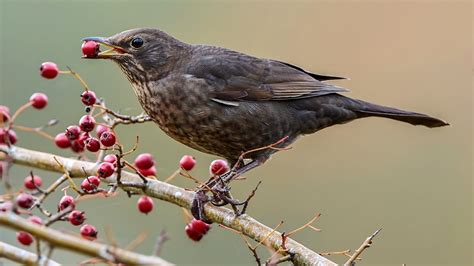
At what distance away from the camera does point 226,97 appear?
4.12m

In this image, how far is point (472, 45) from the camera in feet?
27.8

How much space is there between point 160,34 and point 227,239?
2.05 meters

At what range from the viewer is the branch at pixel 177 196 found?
9.56ft

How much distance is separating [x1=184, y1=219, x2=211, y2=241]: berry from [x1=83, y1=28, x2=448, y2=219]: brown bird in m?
0.61

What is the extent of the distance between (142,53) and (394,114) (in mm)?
1532

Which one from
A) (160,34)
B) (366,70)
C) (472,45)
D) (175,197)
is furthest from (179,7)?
(175,197)

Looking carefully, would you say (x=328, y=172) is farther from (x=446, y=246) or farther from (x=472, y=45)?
(x=472, y=45)

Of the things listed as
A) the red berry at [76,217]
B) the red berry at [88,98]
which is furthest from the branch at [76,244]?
the red berry at [88,98]

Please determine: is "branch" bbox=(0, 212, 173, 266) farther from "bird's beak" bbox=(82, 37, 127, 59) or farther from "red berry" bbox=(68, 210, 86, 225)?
"bird's beak" bbox=(82, 37, 127, 59)

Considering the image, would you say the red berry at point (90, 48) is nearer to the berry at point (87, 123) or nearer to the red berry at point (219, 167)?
the berry at point (87, 123)

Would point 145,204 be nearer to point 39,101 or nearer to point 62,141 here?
point 62,141

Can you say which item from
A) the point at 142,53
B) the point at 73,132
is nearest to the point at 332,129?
the point at 142,53

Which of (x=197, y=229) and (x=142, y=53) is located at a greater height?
(x=142, y=53)

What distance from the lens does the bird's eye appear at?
4144 millimetres
